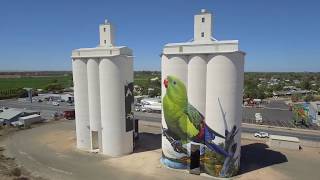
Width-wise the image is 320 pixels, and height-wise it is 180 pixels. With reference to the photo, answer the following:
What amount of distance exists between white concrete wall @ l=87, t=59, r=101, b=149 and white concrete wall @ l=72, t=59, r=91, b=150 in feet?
4.41

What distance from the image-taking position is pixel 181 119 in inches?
1292

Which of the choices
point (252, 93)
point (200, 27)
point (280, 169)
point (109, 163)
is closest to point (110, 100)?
point (109, 163)

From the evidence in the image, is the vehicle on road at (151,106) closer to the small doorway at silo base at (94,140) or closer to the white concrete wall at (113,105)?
the small doorway at silo base at (94,140)

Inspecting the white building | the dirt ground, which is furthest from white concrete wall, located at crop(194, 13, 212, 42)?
the dirt ground

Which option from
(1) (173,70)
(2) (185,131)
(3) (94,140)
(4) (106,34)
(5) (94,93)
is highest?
(4) (106,34)

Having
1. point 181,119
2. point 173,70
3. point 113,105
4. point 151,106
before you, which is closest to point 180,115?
point 181,119

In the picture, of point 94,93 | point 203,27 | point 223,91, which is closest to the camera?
point 223,91

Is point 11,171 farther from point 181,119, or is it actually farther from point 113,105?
point 181,119

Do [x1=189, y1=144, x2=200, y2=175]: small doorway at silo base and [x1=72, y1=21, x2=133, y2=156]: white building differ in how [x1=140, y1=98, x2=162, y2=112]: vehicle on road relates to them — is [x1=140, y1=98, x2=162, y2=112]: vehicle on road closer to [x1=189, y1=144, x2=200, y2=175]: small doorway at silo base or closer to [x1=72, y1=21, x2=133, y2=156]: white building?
[x1=72, y1=21, x2=133, y2=156]: white building

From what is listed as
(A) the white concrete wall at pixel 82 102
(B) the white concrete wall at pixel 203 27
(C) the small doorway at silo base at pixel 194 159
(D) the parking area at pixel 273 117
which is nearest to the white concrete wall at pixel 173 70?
(C) the small doorway at silo base at pixel 194 159

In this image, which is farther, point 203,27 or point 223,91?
point 203,27

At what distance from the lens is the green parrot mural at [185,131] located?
3077 cm

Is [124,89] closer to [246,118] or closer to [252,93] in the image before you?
[246,118]

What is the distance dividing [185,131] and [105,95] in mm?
12928
